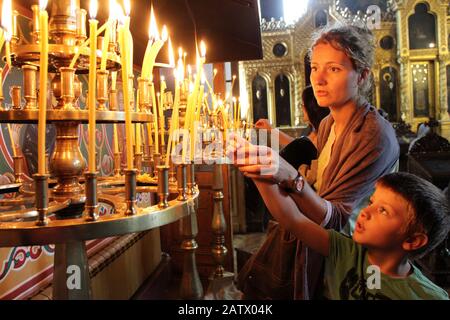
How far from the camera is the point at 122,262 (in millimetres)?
2738

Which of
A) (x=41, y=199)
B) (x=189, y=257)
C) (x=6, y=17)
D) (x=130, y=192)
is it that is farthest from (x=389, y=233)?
(x=189, y=257)

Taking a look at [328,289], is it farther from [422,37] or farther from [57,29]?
[422,37]

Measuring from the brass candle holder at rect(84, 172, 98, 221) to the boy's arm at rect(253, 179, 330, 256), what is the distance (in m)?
0.42

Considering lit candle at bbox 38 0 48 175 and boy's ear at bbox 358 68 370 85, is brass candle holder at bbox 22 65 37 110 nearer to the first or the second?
lit candle at bbox 38 0 48 175

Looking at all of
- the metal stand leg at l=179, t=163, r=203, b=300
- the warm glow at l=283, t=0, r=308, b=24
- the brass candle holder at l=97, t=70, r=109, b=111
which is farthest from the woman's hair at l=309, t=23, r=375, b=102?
the warm glow at l=283, t=0, r=308, b=24

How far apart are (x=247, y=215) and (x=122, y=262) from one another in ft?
9.39

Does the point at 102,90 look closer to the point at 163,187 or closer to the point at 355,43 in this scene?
the point at 163,187

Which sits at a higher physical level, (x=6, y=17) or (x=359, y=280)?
(x=6, y=17)

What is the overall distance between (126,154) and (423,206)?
2.36 ft

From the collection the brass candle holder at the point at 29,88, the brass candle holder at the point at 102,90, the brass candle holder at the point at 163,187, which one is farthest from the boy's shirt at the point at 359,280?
the brass candle holder at the point at 29,88

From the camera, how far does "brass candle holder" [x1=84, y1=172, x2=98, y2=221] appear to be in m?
0.51

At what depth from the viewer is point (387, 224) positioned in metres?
0.91

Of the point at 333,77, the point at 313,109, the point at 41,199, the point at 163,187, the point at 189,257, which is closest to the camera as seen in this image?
the point at 41,199

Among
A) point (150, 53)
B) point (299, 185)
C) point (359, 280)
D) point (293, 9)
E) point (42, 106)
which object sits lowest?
point (359, 280)
